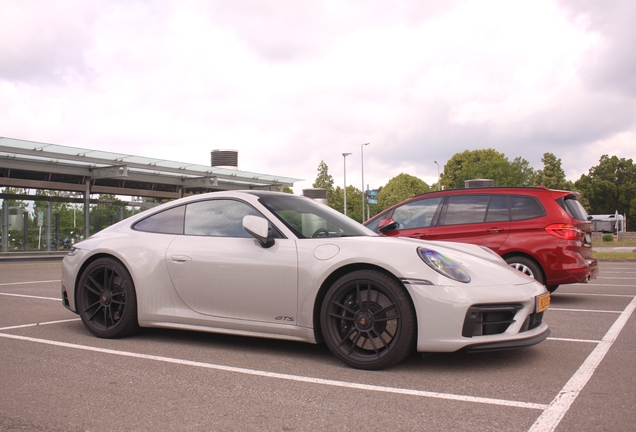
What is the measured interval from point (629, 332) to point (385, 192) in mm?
93667

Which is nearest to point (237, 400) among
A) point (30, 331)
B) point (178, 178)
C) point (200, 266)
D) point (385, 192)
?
point (200, 266)

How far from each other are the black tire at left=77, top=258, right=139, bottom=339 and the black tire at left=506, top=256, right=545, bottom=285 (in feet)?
16.2

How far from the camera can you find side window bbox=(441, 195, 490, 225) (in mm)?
8406

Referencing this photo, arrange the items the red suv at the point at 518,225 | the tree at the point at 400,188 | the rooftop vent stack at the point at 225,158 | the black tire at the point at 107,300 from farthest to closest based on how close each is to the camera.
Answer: the tree at the point at 400,188 < the rooftop vent stack at the point at 225,158 < the red suv at the point at 518,225 < the black tire at the point at 107,300

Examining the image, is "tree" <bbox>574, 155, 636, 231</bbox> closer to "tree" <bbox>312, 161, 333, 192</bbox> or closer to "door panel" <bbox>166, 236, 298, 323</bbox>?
"tree" <bbox>312, 161, 333, 192</bbox>

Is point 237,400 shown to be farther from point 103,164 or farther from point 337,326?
point 103,164

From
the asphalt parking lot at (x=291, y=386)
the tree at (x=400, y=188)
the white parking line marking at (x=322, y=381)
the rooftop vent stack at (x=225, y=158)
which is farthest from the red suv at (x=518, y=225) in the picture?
the tree at (x=400, y=188)

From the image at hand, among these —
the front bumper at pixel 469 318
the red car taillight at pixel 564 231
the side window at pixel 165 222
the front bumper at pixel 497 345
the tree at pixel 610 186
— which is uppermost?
the tree at pixel 610 186

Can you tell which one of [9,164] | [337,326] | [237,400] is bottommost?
[237,400]

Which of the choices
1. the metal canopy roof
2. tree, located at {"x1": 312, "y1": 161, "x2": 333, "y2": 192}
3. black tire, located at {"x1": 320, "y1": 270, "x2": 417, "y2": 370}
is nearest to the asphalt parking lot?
black tire, located at {"x1": 320, "y1": 270, "x2": 417, "y2": 370}

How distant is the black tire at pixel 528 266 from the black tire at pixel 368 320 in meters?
4.25

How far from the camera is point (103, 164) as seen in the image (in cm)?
2927

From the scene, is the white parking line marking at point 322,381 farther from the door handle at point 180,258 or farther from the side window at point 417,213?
the side window at point 417,213

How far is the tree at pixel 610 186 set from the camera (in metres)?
82.8
